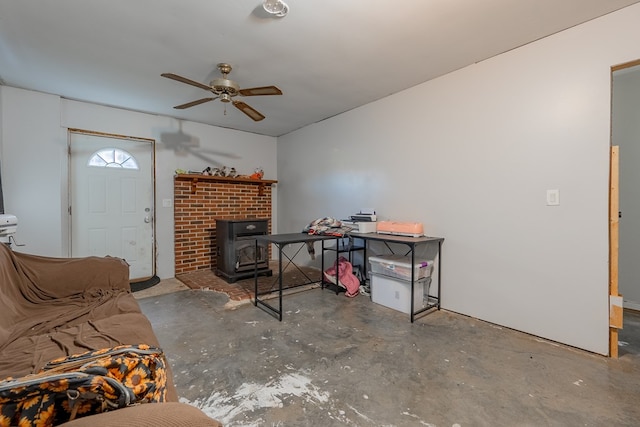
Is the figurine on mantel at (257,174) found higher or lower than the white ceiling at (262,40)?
lower

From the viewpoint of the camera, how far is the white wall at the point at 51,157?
3070 mm

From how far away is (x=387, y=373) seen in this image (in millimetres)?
1809

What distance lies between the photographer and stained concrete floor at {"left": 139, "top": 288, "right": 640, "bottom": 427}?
1456 millimetres

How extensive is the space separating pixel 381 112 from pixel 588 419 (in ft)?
10.2

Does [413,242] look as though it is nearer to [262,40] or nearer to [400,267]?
[400,267]

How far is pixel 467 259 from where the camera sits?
2.69 metres

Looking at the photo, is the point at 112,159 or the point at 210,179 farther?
the point at 210,179

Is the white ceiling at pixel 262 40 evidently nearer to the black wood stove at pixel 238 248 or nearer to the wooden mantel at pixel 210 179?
the wooden mantel at pixel 210 179

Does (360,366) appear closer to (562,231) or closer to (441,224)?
(441,224)

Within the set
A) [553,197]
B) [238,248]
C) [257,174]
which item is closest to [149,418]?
[553,197]

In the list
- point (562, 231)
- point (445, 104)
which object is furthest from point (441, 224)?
point (445, 104)

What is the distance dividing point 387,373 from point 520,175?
6.31ft

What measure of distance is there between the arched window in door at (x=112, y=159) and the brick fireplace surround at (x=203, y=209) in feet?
1.98

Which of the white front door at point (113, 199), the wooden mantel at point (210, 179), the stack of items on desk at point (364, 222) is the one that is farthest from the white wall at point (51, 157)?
the stack of items on desk at point (364, 222)
